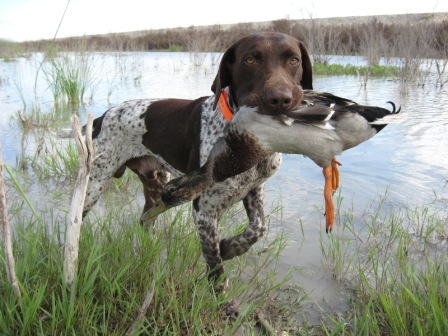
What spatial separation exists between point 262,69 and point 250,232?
1.09 meters

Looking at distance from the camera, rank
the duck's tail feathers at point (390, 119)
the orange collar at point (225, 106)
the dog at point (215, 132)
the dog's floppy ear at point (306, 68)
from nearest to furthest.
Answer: the duck's tail feathers at point (390, 119)
the dog at point (215, 132)
the orange collar at point (225, 106)
the dog's floppy ear at point (306, 68)

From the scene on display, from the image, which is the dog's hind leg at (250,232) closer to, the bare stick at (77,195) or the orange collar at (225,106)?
the orange collar at (225,106)

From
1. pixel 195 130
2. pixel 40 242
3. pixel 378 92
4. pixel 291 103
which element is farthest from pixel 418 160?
pixel 378 92

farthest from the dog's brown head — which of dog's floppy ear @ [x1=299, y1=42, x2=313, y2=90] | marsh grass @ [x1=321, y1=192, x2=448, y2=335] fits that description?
marsh grass @ [x1=321, y1=192, x2=448, y2=335]

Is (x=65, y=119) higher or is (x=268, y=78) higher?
(x=268, y=78)

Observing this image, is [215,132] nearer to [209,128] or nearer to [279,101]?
[209,128]

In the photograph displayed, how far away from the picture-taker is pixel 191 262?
9.57ft

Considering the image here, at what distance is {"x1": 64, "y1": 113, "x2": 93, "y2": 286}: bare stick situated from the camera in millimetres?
2131

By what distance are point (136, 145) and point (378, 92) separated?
8780 mm

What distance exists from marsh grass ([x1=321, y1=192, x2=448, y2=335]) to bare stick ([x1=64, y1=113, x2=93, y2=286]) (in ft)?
4.17

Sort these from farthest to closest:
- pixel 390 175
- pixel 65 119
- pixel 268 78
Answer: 1. pixel 65 119
2. pixel 390 175
3. pixel 268 78

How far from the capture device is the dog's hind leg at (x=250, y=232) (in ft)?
10.5

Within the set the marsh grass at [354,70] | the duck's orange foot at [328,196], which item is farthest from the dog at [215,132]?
the marsh grass at [354,70]

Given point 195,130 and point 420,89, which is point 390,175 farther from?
point 420,89
